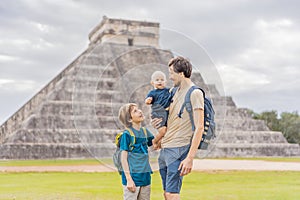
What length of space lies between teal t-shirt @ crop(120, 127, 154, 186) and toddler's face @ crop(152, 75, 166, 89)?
1.82 ft

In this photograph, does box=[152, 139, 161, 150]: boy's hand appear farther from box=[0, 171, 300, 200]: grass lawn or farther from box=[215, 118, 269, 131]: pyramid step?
box=[215, 118, 269, 131]: pyramid step

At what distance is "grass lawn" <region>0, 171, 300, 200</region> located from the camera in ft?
33.6

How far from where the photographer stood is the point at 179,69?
501 centimetres

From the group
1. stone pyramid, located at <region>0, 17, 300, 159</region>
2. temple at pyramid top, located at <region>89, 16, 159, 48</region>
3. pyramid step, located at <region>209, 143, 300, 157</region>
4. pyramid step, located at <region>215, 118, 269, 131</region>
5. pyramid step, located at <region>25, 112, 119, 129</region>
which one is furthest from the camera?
temple at pyramid top, located at <region>89, 16, 159, 48</region>

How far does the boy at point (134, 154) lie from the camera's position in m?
5.30

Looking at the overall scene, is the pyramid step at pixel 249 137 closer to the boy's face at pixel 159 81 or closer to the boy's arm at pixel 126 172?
the boy's arm at pixel 126 172

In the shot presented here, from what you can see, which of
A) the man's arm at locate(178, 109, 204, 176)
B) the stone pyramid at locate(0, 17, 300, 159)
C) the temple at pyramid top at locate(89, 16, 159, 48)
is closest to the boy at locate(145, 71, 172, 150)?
the man's arm at locate(178, 109, 204, 176)

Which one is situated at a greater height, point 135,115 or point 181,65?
point 181,65

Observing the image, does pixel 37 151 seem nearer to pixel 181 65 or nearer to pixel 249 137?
pixel 249 137

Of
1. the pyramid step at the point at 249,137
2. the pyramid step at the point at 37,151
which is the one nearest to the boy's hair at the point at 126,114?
the pyramid step at the point at 37,151

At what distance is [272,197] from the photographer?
32.9 feet

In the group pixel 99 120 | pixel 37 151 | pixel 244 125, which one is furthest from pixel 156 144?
pixel 244 125

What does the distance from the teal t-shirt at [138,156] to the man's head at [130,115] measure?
85 millimetres

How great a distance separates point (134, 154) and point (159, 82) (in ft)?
2.54
